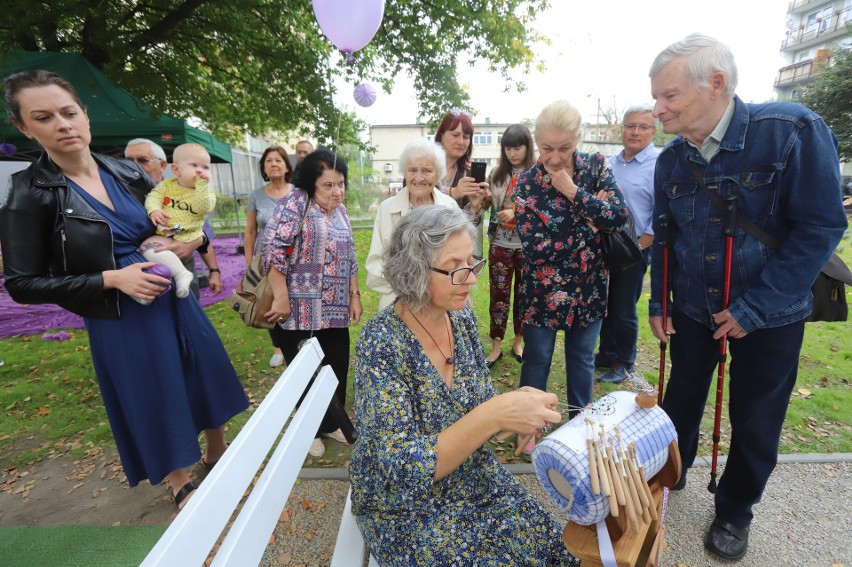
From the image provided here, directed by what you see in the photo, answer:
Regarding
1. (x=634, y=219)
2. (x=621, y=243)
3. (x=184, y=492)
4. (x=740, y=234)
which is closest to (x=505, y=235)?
(x=634, y=219)

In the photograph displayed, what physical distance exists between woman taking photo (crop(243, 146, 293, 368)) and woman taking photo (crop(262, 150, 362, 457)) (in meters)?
1.79

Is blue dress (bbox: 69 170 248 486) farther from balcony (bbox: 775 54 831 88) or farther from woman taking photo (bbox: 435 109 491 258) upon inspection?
balcony (bbox: 775 54 831 88)

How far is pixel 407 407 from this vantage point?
144 cm

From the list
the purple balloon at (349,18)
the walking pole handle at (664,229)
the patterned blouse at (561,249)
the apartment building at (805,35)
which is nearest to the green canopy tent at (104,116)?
the purple balloon at (349,18)

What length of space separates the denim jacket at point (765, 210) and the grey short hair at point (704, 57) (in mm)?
175

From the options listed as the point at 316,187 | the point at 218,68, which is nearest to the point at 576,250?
the point at 316,187

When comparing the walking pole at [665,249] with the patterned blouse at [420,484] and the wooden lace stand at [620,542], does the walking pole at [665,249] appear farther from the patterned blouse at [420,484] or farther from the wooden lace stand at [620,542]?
the patterned blouse at [420,484]

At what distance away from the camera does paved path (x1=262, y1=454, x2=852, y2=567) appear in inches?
86.4

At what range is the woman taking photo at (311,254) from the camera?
8.78 feet

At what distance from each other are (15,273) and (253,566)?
1711mm

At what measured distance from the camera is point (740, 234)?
72.3 inches

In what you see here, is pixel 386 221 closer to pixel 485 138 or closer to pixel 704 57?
pixel 704 57

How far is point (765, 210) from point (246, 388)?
13.8 feet

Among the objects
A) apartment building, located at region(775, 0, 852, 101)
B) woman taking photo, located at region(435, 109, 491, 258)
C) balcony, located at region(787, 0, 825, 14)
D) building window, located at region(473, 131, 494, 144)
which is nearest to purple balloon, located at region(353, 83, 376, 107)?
woman taking photo, located at region(435, 109, 491, 258)
